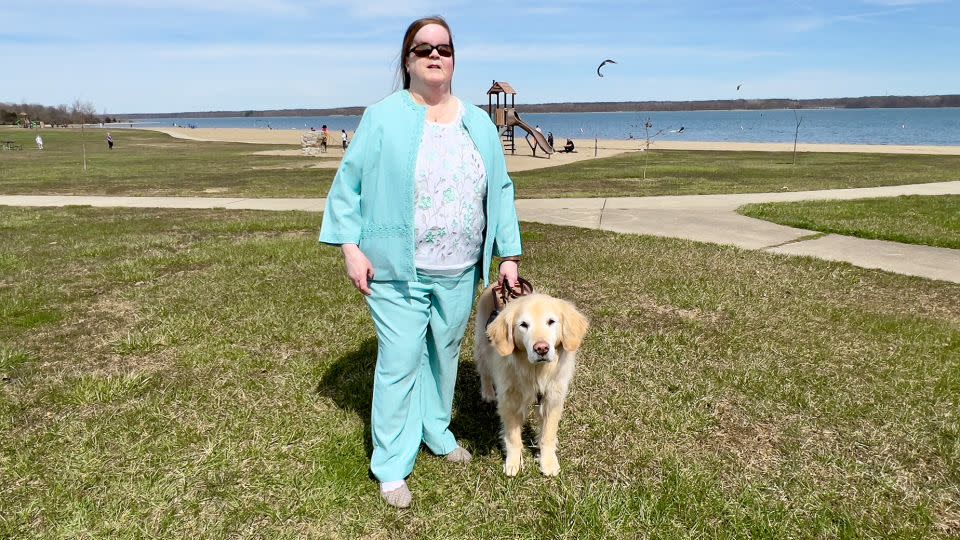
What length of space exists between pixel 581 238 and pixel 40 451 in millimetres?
7559

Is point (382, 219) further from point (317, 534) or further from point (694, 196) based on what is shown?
point (694, 196)

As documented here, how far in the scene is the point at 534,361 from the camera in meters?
3.19

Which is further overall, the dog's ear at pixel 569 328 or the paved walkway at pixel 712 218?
the paved walkway at pixel 712 218

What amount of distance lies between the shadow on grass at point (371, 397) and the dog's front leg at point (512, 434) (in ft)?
0.94

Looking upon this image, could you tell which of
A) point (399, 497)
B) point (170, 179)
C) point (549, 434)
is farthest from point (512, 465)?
point (170, 179)

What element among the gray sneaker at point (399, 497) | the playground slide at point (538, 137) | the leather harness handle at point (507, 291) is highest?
the playground slide at point (538, 137)

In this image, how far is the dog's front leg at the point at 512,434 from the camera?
12.2 feet

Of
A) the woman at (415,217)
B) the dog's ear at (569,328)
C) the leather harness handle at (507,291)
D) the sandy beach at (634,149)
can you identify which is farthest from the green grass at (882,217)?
the sandy beach at (634,149)

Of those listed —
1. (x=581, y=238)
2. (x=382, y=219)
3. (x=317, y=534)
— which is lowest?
(x=317, y=534)

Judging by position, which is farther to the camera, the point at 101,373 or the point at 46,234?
the point at 46,234

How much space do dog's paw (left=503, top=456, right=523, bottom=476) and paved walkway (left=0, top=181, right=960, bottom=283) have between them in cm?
624

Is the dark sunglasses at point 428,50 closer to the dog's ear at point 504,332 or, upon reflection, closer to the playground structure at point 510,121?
the dog's ear at point 504,332

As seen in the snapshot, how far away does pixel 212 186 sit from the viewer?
1916 centimetres

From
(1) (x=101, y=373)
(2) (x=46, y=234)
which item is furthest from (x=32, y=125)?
(1) (x=101, y=373)
